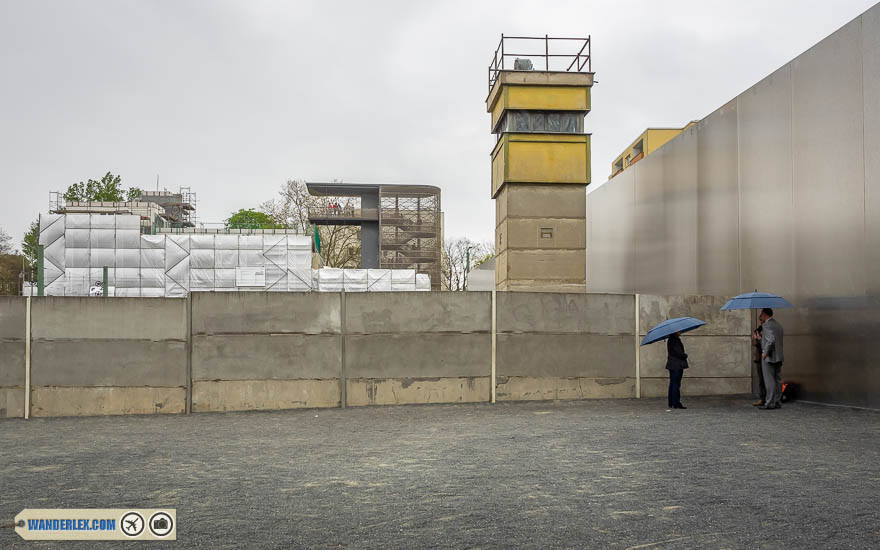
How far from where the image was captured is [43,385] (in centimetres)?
1448

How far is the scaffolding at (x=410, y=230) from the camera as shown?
85875 millimetres

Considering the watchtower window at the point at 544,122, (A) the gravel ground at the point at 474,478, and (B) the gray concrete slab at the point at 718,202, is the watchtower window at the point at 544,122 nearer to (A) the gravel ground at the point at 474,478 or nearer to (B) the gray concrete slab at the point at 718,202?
(B) the gray concrete slab at the point at 718,202

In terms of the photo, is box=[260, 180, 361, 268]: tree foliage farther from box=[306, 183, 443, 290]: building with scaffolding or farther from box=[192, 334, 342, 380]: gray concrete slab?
box=[192, 334, 342, 380]: gray concrete slab

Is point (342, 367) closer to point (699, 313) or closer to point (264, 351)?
point (264, 351)

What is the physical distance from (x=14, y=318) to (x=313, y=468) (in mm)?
8736

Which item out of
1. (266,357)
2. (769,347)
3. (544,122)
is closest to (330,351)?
(266,357)

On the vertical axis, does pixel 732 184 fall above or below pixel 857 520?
above

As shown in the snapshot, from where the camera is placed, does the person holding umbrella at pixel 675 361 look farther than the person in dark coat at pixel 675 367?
No

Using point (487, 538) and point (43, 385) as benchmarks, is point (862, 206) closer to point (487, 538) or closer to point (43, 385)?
point (487, 538)

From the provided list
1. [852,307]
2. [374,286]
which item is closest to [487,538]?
[852,307]

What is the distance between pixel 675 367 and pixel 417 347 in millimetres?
4863

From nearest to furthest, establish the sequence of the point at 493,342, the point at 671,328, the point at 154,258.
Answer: the point at 671,328 < the point at 493,342 < the point at 154,258

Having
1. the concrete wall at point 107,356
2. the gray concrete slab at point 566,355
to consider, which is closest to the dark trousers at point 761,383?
the gray concrete slab at point 566,355

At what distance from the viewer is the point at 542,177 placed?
29531 millimetres
